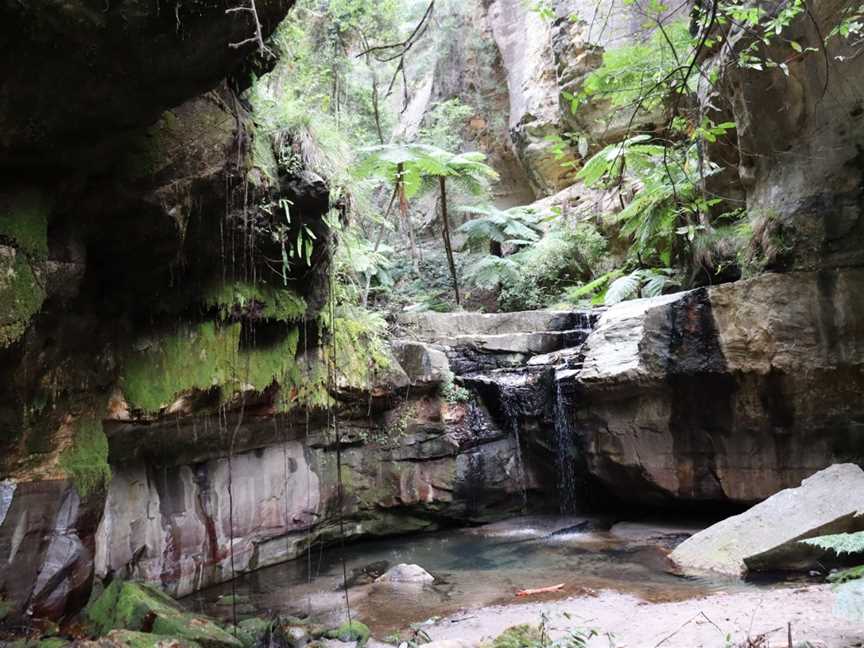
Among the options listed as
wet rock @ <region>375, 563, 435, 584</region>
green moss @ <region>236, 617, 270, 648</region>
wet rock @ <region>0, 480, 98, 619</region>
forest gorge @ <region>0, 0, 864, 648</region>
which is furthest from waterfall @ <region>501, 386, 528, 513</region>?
wet rock @ <region>0, 480, 98, 619</region>

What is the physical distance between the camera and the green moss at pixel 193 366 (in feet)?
18.9

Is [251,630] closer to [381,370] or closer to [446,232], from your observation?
[381,370]

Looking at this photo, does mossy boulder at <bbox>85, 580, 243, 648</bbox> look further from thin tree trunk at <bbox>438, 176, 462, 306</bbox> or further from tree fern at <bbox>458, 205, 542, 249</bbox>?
tree fern at <bbox>458, 205, 542, 249</bbox>

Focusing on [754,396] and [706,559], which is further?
[754,396]

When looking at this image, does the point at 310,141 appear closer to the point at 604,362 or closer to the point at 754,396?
the point at 604,362

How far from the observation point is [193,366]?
611cm

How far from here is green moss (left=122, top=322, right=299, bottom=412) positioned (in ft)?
18.9

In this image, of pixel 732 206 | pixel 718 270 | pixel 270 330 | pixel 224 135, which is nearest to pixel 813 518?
pixel 718 270

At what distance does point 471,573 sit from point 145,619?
3.68m

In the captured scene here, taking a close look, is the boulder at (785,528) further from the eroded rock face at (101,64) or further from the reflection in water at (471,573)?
the eroded rock face at (101,64)

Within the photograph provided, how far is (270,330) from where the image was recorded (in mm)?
7062

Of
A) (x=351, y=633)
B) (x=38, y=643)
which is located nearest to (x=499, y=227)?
(x=351, y=633)

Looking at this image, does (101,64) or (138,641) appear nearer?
(101,64)

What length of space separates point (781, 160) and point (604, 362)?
3258 mm
